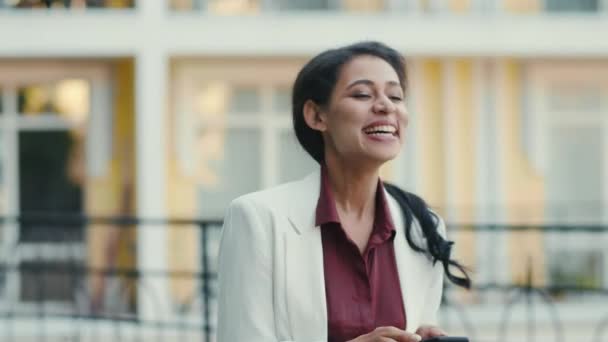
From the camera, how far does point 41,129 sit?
55.8 feet

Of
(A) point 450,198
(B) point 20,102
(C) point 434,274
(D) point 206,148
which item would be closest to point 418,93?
(A) point 450,198

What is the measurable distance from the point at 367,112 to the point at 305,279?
0.37 meters

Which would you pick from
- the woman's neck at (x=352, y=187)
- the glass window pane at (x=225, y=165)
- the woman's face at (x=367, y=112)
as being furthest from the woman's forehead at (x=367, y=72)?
the glass window pane at (x=225, y=165)

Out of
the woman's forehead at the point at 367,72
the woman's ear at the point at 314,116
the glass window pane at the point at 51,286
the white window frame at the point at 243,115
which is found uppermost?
the woman's forehead at the point at 367,72

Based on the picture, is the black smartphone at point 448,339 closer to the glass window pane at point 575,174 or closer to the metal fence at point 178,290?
the metal fence at point 178,290

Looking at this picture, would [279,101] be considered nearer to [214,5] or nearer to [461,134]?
[214,5]

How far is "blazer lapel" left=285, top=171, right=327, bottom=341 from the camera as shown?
9.80 feet

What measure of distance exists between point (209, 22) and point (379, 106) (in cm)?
1358

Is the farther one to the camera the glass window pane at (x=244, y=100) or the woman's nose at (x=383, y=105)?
the glass window pane at (x=244, y=100)

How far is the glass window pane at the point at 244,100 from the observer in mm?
17594

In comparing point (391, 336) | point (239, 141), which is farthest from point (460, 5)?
point (391, 336)

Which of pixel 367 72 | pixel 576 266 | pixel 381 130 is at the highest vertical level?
pixel 367 72

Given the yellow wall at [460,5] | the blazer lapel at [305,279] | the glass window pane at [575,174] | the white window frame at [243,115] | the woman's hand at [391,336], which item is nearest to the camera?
the woman's hand at [391,336]

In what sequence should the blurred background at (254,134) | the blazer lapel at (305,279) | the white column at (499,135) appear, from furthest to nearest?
the white column at (499,135) < the blurred background at (254,134) < the blazer lapel at (305,279)
